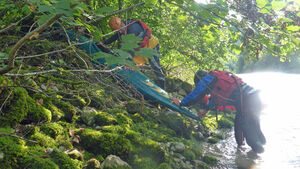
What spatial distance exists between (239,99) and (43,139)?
13.7 ft

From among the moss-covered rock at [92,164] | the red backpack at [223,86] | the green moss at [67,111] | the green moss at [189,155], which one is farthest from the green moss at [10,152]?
the red backpack at [223,86]

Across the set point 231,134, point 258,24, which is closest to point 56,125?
point 258,24

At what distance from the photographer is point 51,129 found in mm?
2260

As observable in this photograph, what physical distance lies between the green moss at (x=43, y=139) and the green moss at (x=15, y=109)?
20 cm

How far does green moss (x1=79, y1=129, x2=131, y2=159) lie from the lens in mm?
2459

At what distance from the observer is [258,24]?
7.84ft

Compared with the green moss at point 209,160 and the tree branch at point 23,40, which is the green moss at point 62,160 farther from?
the green moss at point 209,160

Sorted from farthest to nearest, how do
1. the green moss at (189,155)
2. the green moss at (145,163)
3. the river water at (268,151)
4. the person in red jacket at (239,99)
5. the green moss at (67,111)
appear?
the person in red jacket at (239,99) < the river water at (268,151) < the green moss at (189,155) < the green moss at (67,111) < the green moss at (145,163)

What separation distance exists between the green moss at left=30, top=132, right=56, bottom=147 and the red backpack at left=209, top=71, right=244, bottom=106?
3912 millimetres

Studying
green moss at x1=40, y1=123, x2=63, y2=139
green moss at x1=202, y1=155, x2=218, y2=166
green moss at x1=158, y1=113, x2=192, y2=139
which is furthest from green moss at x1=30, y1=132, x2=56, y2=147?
green moss at x1=158, y1=113, x2=192, y2=139

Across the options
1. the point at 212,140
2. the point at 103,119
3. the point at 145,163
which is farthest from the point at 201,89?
the point at 145,163

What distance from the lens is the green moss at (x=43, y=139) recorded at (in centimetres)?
199

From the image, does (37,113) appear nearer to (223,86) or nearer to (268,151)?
(223,86)

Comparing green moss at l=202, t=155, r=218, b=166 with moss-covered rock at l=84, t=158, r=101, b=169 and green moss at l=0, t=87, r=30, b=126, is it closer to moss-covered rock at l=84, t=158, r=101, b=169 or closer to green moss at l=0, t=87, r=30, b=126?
moss-covered rock at l=84, t=158, r=101, b=169
